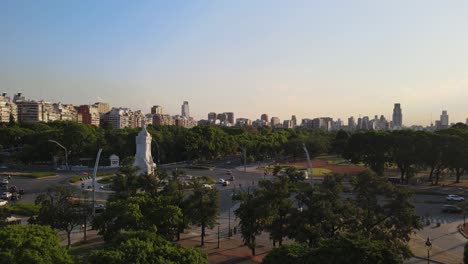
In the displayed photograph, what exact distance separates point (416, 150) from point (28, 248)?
52.5 metres

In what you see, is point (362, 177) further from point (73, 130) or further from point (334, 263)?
point (73, 130)

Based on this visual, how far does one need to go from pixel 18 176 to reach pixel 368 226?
56831mm

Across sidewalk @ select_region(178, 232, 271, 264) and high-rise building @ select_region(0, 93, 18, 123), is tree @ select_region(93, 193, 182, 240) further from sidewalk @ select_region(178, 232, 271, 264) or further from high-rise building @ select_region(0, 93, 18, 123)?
high-rise building @ select_region(0, 93, 18, 123)

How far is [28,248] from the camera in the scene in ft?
57.2

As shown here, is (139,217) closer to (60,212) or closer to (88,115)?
(60,212)

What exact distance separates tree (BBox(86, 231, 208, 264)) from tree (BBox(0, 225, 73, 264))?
6.33ft

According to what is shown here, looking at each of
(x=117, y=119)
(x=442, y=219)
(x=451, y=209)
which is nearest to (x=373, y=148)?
(x=451, y=209)

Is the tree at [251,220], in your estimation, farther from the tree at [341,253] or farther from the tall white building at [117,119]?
the tall white building at [117,119]

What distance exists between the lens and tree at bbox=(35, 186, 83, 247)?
2705 centimetres

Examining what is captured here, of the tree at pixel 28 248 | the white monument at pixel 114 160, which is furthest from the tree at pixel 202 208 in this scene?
the white monument at pixel 114 160

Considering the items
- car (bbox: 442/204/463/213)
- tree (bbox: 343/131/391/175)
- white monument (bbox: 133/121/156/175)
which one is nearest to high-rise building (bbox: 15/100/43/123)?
white monument (bbox: 133/121/156/175)

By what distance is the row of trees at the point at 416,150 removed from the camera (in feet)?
186

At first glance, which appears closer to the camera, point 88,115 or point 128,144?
point 128,144

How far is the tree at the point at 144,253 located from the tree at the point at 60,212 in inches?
417
